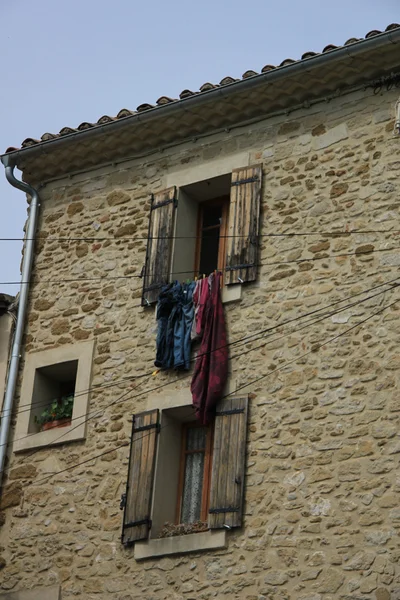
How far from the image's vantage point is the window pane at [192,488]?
13508 mm

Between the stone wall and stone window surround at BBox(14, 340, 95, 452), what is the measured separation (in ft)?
0.31

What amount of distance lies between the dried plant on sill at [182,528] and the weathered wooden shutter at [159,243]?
2424mm

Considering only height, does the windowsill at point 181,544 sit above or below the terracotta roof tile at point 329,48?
below

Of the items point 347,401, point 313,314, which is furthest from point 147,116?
point 347,401

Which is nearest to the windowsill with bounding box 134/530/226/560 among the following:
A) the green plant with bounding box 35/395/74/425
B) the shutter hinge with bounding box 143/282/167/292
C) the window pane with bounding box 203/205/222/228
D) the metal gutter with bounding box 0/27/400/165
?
the green plant with bounding box 35/395/74/425

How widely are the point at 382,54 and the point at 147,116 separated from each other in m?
2.71

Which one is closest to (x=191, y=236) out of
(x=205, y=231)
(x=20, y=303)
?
(x=205, y=231)

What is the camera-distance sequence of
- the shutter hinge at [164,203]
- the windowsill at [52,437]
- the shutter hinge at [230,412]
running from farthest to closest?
the shutter hinge at [164,203]
the windowsill at [52,437]
the shutter hinge at [230,412]

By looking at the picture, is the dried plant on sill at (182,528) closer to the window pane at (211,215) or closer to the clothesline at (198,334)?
the clothesline at (198,334)

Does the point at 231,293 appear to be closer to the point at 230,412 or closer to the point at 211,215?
the point at 230,412

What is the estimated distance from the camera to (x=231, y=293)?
13914 mm

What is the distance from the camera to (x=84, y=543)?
13672 mm

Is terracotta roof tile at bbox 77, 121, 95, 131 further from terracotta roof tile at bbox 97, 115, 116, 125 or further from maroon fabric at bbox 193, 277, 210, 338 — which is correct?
maroon fabric at bbox 193, 277, 210, 338

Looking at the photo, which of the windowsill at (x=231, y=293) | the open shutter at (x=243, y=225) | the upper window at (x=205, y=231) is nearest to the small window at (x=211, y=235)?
the upper window at (x=205, y=231)
